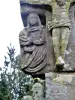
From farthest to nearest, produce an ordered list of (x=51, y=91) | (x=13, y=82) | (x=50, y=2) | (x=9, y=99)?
(x=13, y=82) → (x=9, y=99) → (x=50, y=2) → (x=51, y=91)

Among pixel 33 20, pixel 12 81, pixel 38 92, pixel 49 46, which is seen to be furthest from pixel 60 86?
pixel 12 81

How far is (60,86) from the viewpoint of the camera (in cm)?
798

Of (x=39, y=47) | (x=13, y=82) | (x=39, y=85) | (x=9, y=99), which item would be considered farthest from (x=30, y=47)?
(x=13, y=82)

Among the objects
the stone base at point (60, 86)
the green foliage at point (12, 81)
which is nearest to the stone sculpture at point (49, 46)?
the stone base at point (60, 86)

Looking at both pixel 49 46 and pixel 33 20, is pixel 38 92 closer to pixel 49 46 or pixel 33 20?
pixel 49 46

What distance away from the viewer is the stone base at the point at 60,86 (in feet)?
25.9

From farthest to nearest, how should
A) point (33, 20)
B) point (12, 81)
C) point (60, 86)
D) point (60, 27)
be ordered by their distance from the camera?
point (12, 81) → point (33, 20) → point (60, 27) → point (60, 86)

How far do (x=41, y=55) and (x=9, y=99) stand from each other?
20159 mm

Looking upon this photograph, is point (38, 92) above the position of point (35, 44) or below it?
below

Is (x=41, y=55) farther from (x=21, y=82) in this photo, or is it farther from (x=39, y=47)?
(x=21, y=82)

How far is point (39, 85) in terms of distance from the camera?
8016 mm

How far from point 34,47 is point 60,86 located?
898mm

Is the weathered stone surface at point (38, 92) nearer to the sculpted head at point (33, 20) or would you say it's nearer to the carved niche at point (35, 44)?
the carved niche at point (35, 44)

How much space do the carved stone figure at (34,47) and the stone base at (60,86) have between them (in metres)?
0.21
